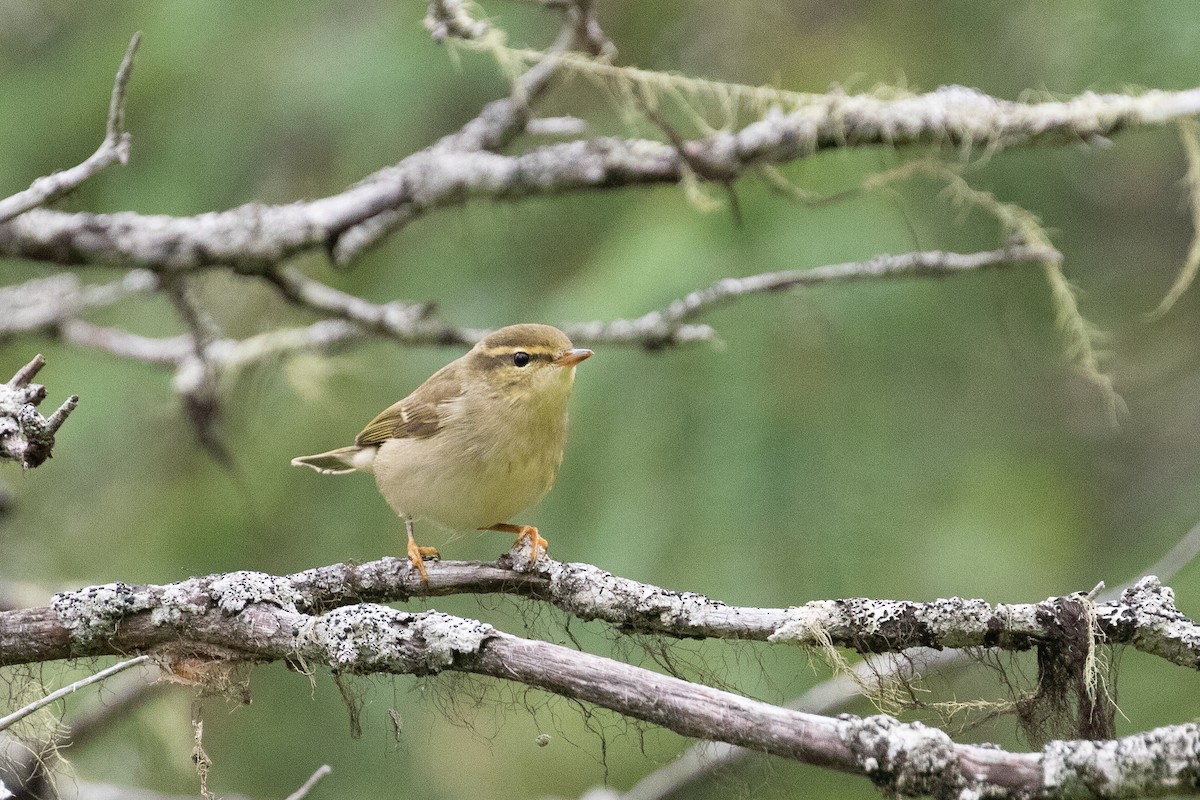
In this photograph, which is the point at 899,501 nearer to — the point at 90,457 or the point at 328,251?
the point at 328,251

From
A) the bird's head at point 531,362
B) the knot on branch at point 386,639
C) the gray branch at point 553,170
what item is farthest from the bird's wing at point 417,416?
the knot on branch at point 386,639

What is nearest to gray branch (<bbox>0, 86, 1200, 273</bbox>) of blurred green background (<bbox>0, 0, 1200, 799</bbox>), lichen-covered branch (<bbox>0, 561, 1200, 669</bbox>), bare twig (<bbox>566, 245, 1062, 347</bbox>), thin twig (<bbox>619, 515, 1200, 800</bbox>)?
blurred green background (<bbox>0, 0, 1200, 799</bbox>)

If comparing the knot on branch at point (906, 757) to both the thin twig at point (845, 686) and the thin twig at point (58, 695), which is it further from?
the thin twig at point (58, 695)

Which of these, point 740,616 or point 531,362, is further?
point 531,362

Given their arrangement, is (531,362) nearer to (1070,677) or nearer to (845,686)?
(845,686)

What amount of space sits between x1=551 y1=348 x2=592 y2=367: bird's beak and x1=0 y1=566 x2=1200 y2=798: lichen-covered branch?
1.24 meters

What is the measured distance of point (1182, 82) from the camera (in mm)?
4250

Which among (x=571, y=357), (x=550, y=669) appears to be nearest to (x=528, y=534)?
(x=571, y=357)

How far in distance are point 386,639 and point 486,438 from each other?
1512mm

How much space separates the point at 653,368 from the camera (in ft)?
14.5

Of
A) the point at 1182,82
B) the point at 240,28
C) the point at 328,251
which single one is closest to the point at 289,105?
the point at 240,28

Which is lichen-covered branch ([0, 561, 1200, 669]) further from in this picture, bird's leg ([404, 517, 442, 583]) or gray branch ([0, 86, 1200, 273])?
gray branch ([0, 86, 1200, 273])

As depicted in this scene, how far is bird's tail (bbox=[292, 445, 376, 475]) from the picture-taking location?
14.3 ft

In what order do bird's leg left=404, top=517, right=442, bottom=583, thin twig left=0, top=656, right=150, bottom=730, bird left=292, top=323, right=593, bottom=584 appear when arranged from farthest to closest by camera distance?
1. bird left=292, top=323, right=593, bottom=584
2. bird's leg left=404, top=517, right=442, bottom=583
3. thin twig left=0, top=656, right=150, bottom=730
